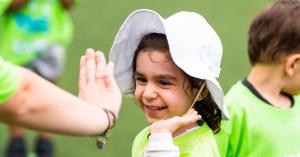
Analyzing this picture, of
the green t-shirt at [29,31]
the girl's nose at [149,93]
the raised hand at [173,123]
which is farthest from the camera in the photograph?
the green t-shirt at [29,31]

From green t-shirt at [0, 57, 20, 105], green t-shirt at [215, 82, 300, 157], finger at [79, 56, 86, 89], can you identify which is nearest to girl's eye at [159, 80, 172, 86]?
green t-shirt at [215, 82, 300, 157]

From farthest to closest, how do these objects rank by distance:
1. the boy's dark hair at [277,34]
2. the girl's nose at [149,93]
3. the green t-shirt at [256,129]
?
the boy's dark hair at [277,34], the green t-shirt at [256,129], the girl's nose at [149,93]

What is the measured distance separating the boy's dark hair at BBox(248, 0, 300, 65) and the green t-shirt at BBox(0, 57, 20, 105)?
1.90 m

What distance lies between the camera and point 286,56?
397cm

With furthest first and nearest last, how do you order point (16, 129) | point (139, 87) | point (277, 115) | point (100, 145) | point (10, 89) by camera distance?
point (16, 129)
point (277, 115)
point (139, 87)
point (100, 145)
point (10, 89)

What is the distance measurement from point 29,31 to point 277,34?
3000 mm

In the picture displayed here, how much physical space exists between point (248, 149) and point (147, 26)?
691 mm

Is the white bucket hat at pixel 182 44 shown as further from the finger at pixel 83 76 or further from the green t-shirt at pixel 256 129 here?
the finger at pixel 83 76

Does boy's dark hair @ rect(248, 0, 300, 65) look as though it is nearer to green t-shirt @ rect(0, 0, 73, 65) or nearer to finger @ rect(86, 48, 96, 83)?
finger @ rect(86, 48, 96, 83)

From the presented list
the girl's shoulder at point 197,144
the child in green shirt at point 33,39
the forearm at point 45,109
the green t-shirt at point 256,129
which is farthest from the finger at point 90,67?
the child in green shirt at point 33,39

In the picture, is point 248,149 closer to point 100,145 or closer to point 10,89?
point 100,145

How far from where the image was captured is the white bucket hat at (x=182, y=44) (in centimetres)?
332

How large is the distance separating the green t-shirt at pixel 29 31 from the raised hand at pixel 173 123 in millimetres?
3484

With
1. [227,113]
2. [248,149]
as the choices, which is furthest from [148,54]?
[248,149]
